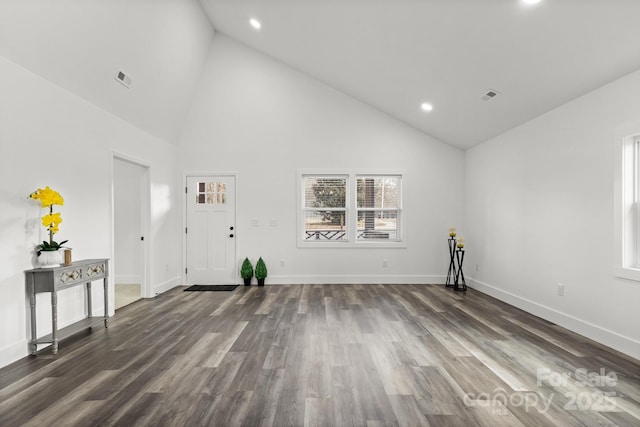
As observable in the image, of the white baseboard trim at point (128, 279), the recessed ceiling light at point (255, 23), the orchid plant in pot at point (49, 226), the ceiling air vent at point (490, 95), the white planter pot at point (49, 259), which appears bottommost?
the white baseboard trim at point (128, 279)

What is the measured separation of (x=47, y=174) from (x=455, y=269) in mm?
5982

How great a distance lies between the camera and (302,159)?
5.94 m

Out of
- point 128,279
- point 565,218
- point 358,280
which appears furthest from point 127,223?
point 565,218

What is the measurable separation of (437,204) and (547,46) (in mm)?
3334

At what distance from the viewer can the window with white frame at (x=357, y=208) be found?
19.7ft

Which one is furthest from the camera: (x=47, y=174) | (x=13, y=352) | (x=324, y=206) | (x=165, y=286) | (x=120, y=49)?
(x=324, y=206)

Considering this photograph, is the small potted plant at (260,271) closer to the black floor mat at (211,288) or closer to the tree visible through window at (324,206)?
the black floor mat at (211,288)

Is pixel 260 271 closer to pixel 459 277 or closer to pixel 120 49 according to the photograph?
pixel 459 277

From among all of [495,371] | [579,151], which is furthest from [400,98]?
[495,371]

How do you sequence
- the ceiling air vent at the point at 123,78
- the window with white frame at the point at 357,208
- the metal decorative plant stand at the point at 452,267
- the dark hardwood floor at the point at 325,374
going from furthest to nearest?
the window with white frame at the point at 357,208 < the metal decorative plant stand at the point at 452,267 < the ceiling air vent at the point at 123,78 < the dark hardwood floor at the point at 325,374

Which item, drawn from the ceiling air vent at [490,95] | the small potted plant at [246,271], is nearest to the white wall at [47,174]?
the small potted plant at [246,271]

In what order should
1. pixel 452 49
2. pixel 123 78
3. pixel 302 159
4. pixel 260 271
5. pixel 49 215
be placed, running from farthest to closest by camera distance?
1. pixel 302 159
2. pixel 260 271
3. pixel 123 78
4. pixel 452 49
5. pixel 49 215

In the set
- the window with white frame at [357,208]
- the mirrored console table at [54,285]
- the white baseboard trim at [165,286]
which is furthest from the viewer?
the window with white frame at [357,208]

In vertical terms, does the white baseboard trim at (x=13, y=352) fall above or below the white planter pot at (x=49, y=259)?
below
